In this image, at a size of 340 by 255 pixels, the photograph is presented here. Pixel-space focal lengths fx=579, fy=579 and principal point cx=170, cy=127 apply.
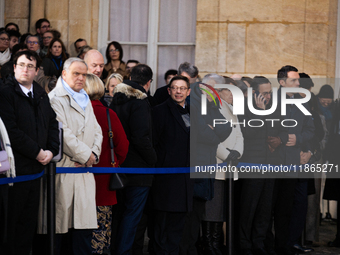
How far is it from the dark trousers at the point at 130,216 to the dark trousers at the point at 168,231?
0.24 m

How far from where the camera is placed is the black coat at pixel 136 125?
593cm

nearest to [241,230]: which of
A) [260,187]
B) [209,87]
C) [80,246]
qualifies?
[260,187]

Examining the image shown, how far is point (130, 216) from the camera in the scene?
601cm

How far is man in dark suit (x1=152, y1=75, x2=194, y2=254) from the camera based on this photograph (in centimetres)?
611

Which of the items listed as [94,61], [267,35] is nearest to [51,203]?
[94,61]

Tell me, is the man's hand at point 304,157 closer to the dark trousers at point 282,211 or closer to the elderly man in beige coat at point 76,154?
the dark trousers at point 282,211

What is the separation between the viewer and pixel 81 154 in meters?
5.39

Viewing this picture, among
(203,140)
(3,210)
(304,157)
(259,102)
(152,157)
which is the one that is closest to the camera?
(3,210)

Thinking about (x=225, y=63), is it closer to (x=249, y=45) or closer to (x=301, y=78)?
(x=249, y=45)

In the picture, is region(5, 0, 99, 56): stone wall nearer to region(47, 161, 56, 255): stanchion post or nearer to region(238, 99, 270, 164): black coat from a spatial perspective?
region(238, 99, 270, 164): black coat

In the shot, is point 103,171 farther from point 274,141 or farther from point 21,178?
point 274,141

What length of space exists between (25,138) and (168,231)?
203 cm

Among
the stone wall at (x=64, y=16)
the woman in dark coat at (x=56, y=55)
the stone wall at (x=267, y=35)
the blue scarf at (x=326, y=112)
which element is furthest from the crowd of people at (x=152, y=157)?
the stone wall at (x=64, y=16)

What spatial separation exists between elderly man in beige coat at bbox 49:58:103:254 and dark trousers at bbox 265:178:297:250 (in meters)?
2.56
